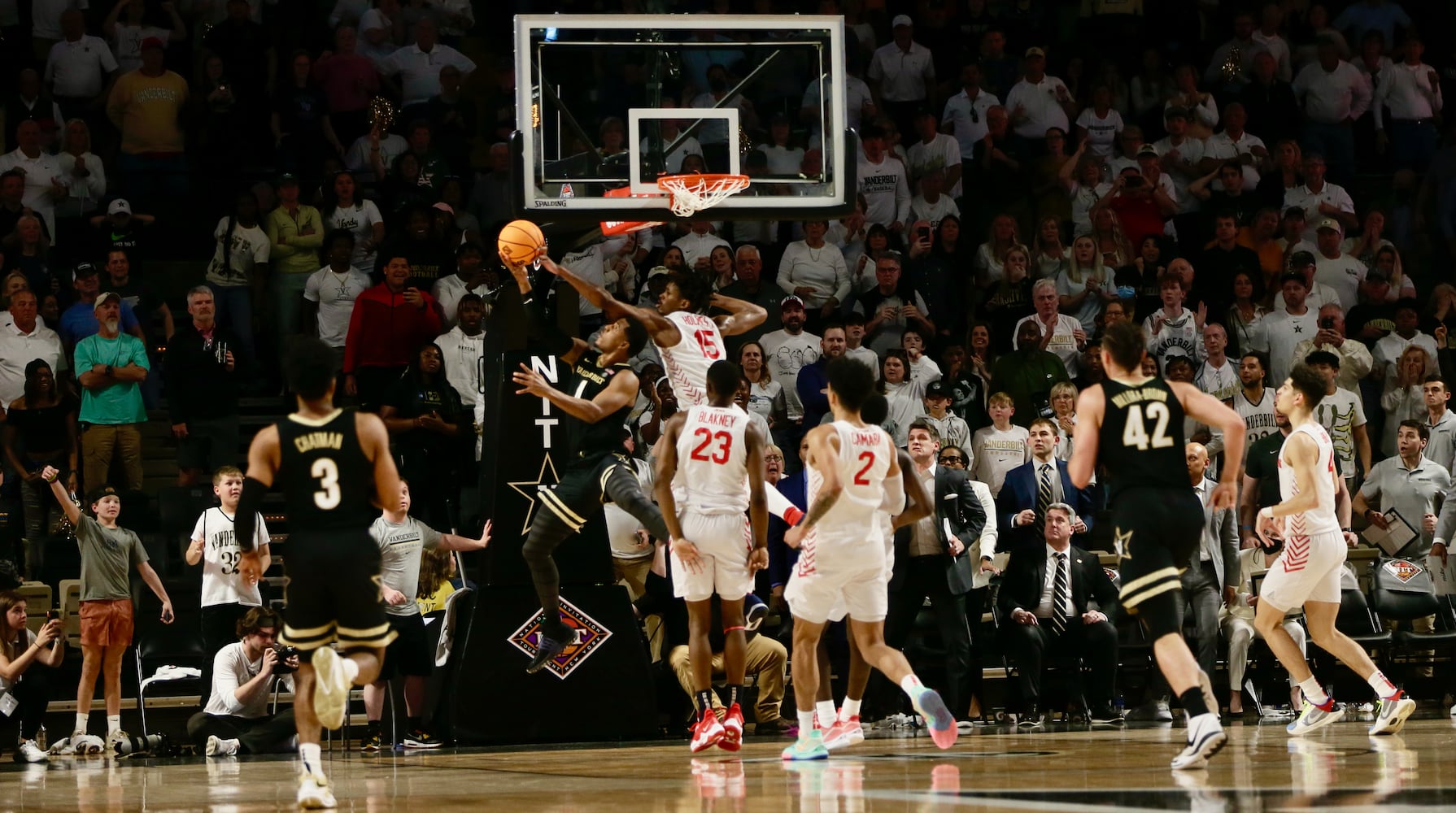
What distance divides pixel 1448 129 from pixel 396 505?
55.3 ft

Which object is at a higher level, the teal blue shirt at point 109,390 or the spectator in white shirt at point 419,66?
the spectator in white shirt at point 419,66

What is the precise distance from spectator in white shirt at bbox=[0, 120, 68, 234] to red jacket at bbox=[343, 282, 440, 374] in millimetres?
3762

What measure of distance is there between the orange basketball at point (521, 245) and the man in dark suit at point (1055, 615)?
15.3 feet

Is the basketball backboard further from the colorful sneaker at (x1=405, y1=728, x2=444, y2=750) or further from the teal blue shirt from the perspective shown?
the teal blue shirt

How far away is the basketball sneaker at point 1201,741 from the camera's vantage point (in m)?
8.12

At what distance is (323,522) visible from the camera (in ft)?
25.1

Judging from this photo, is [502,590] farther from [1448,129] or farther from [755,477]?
[1448,129]

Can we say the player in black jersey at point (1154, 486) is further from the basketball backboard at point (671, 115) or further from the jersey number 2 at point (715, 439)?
the basketball backboard at point (671, 115)

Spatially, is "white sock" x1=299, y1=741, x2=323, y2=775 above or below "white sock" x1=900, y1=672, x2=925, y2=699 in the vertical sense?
below

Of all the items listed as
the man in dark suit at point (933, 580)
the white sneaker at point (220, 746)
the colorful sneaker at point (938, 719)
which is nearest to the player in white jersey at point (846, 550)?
the colorful sneaker at point (938, 719)

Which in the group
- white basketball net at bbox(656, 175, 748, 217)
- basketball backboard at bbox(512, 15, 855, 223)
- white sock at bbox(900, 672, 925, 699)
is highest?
basketball backboard at bbox(512, 15, 855, 223)

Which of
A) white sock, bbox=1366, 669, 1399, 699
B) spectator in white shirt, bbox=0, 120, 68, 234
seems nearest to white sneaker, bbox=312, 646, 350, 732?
white sock, bbox=1366, 669, 1399, 699

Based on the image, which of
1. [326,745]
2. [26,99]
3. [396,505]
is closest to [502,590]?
[326,745]

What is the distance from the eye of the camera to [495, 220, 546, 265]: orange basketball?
1081 centimetres
